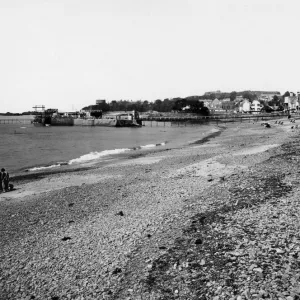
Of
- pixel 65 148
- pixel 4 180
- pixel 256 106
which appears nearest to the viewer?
pixel 4 180

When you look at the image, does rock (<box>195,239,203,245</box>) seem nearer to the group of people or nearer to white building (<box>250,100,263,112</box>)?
the group of people

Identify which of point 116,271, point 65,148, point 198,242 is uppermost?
point 198,242

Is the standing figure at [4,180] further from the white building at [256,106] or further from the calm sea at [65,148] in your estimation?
the white building at [256,106]

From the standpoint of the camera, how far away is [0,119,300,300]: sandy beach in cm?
589

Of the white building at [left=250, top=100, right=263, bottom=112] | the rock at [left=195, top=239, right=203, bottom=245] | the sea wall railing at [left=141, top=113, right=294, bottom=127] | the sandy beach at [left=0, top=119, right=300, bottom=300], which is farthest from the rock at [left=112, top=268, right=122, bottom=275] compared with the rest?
the white building at [left=250, top=100, right=263, bottom=112]

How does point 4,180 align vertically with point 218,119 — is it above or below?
below

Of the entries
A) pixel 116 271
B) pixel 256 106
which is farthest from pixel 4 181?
pixel 256 106

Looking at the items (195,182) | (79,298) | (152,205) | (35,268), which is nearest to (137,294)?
(79,298)

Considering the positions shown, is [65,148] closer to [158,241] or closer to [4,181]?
[4,181]

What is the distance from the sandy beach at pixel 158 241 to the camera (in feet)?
19.3

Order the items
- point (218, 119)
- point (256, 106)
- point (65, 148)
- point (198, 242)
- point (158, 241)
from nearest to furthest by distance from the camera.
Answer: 1. point (198, 242)
2. point (158, 241)
3. point (65, 148)
4. point (218, 119)
5. point (256, 106)

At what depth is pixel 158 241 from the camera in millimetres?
7828

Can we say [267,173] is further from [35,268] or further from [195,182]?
[35,268]

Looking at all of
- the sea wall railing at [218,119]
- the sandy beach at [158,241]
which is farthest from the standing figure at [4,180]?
the sea wall railing at [218,119]
